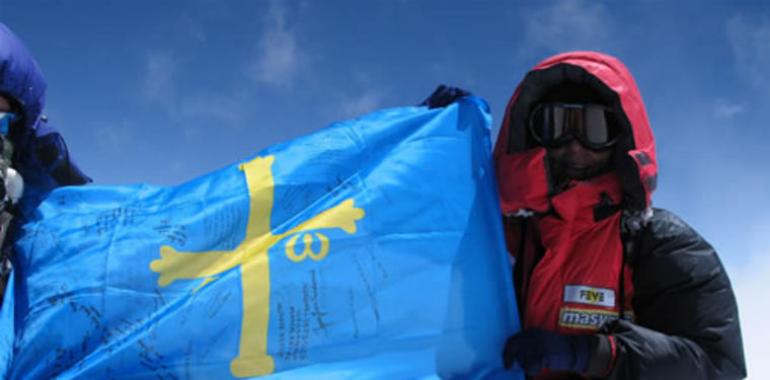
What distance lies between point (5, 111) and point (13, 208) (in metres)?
0.53

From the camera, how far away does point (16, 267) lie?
2.40m

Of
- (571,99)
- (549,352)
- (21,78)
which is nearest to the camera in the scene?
(549,352)

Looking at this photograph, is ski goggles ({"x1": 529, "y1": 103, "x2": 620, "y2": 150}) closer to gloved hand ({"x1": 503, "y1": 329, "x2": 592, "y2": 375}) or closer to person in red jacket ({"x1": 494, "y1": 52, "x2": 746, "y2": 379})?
person in red jacket ({"x1": 494, "y1": 52, "x2": 746, "y2": 379})

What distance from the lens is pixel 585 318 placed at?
260 cm

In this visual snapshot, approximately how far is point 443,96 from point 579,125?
735 mm

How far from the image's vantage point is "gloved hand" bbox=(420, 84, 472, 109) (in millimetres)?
3033

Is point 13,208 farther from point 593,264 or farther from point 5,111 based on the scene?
point 593,264

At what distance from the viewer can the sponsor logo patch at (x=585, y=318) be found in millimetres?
2594

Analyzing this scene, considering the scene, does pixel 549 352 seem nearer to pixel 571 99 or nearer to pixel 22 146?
pixel 571 99

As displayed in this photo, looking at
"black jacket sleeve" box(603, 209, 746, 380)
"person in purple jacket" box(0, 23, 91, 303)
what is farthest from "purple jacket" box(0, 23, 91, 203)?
"black jacket sleeve" box(603, 209, 746, 380)

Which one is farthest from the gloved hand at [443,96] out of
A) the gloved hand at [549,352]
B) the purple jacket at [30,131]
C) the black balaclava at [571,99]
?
the purple jacket at [30,131]

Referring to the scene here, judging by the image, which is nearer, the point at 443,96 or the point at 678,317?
the point at 678,317

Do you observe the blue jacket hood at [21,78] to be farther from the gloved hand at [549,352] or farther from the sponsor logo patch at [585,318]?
the sponsor logo patch at [585,318]

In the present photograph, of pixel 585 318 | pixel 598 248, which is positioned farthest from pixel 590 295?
pixel 598 248
